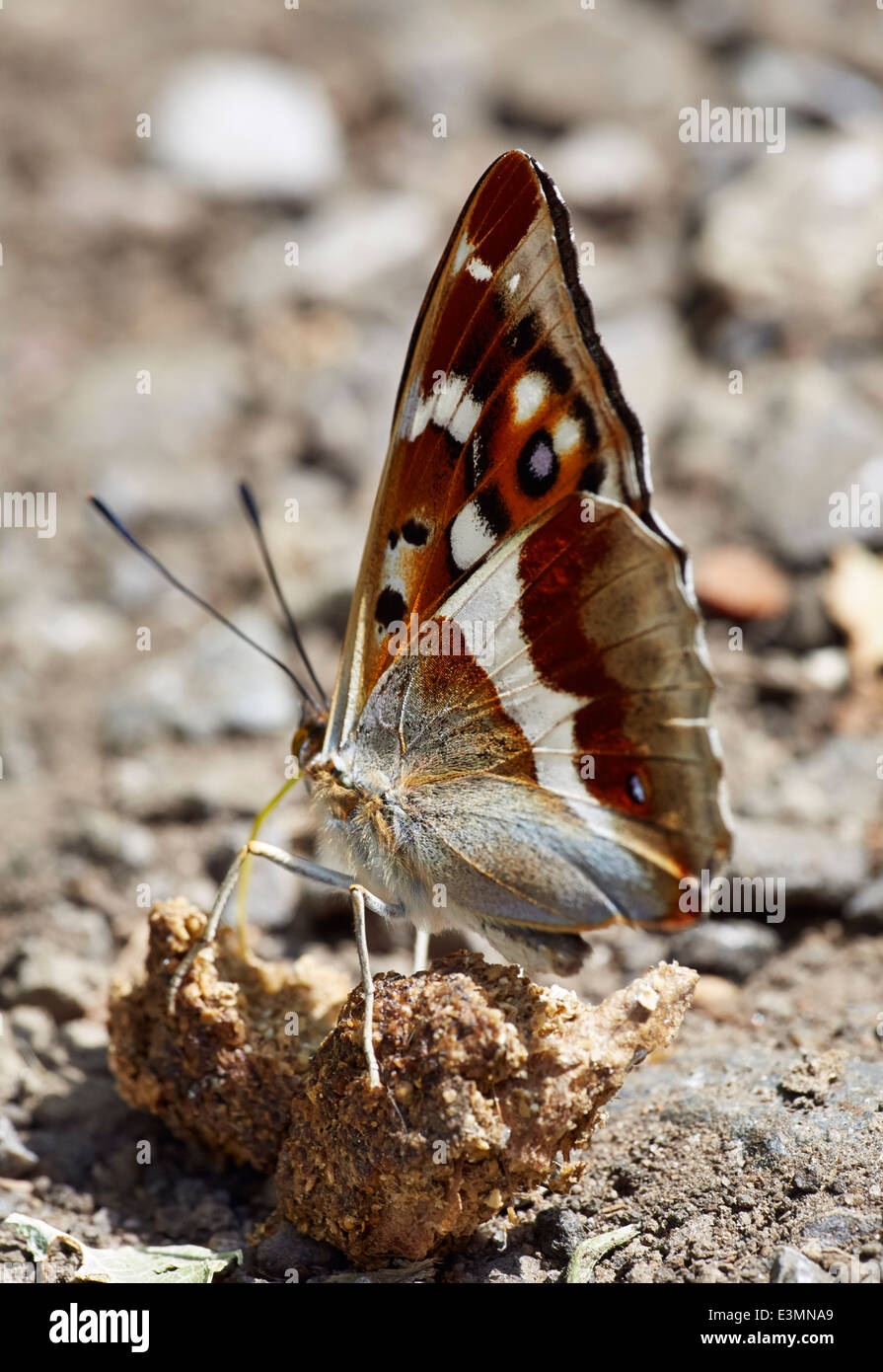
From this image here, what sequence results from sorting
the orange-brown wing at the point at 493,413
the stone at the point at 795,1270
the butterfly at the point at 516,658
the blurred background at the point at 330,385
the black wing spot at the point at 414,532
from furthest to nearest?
the blurred background at the point at 330,385
the black wing spot at the point at 414,532
the butterfly at the point at 516,658
the orange-brown wing at the point at 493,413
the stone at the point at 795,1270

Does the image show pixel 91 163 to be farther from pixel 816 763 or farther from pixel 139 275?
pixel 816 763

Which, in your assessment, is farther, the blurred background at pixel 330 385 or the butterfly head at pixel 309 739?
the blurred background at pixel 330 385

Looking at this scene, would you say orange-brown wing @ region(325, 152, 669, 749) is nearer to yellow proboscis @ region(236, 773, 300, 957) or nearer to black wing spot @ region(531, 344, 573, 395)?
black wing spot @ region(531, 344, 573, 395)

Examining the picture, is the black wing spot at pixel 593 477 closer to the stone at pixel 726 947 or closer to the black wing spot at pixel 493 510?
the black wing spot at pixel 493 510

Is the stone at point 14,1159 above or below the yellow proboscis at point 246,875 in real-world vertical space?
below

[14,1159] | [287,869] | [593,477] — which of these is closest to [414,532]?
[593,477]

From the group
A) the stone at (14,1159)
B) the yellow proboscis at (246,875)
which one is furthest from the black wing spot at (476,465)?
the stone at (14,1159)
